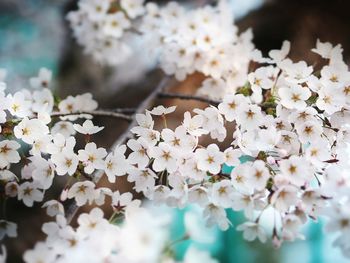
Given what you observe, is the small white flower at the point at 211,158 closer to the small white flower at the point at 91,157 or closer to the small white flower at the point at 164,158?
the small white flower at the point at 164,158

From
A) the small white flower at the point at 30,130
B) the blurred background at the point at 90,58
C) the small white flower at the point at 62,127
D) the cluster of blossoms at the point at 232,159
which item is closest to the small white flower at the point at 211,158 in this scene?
the cluster of blossoms at the point at 232,159

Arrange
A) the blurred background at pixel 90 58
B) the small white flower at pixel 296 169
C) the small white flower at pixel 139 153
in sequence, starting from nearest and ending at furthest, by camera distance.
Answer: the small white flower at pixel 296 169 → the small white flower at pixel 139 153 → the blurred background at pixel 90 58

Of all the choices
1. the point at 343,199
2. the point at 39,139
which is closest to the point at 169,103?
the point at 39,139

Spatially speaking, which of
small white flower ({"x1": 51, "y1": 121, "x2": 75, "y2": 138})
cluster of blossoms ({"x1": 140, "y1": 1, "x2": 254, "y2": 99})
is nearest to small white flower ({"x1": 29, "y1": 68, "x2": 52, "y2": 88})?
small white flower ({"x1": 51, "y1": 121, "x2": 75, "y2": 138})

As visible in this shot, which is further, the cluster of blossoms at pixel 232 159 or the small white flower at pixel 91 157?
the small white flower at pixel 91 157

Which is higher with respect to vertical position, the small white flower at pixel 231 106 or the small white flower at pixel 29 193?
the small white flower at pixel 231 106

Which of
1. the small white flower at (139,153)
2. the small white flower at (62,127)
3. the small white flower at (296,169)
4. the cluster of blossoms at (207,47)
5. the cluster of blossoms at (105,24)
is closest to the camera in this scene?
the small white flower at (296,169)

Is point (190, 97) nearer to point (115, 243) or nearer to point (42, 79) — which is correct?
point (42, 79)

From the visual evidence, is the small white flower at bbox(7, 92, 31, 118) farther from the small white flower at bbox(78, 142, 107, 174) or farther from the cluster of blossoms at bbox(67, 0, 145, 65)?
the cluster of blossoms at bbox(67, 0, 145, 65)
